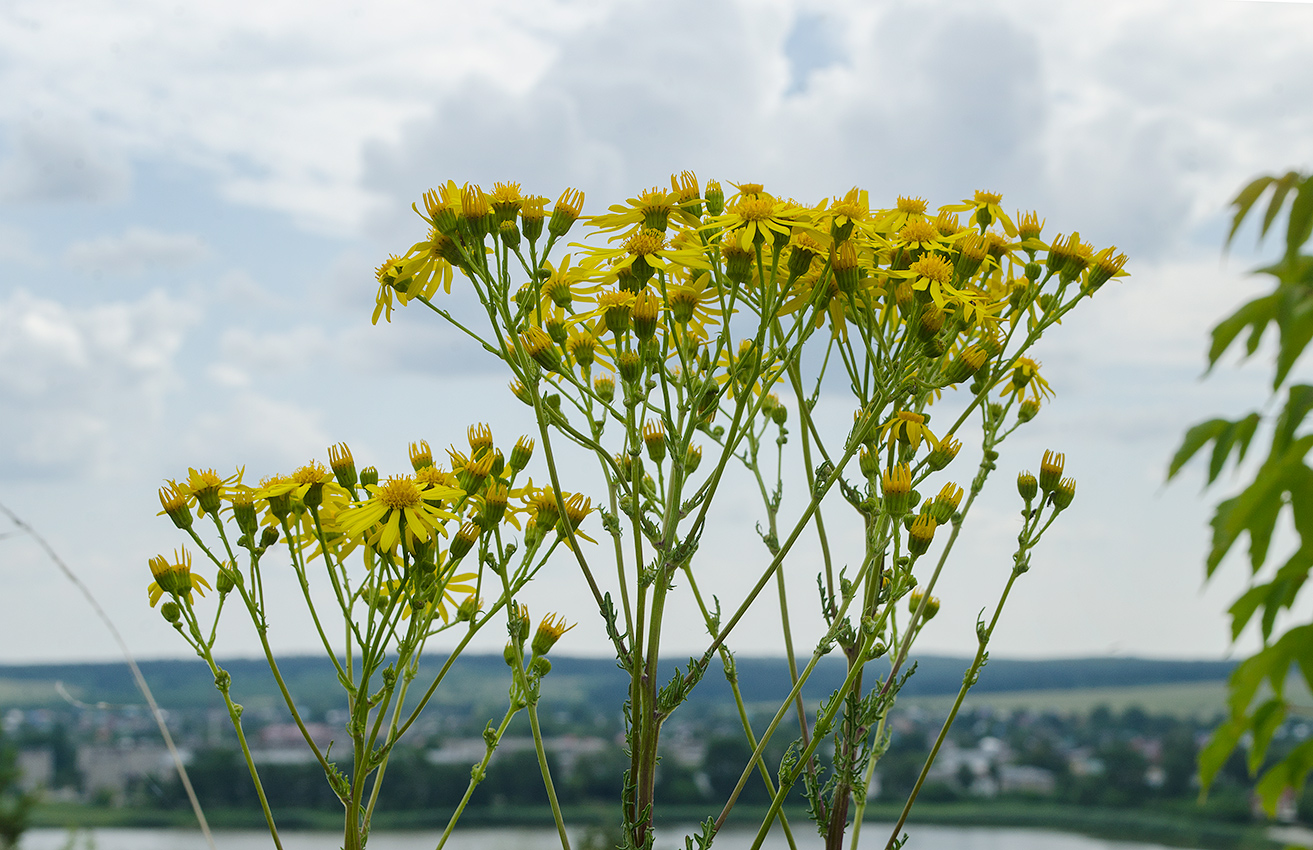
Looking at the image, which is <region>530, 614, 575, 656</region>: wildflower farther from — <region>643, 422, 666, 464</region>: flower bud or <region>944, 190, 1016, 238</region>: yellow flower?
<region>944, 190, 1016, 238</region>: yellow flower

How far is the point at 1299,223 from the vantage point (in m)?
0.60

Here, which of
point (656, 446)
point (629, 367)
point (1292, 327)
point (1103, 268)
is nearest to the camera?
point (1292, 327)

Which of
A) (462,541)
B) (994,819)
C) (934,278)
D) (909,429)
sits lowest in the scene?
(994,819)

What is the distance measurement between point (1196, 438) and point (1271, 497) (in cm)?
6

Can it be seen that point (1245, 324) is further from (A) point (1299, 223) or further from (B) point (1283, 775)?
(B) point (1283, 775)

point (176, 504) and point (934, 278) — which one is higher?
point (934, 278)

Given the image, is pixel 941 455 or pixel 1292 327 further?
pixel 941 455

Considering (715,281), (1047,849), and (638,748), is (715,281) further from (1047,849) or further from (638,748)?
(1047,849)

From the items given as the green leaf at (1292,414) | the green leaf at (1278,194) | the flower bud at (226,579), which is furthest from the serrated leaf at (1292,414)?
the flower bud at (226,579)

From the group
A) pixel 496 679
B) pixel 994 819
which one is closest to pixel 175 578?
pixel 496 679

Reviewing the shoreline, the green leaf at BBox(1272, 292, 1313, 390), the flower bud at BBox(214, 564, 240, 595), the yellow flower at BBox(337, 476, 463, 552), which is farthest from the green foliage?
the shoreline

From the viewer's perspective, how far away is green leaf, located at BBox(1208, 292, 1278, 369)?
0.58 meters

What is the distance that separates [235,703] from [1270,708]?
958mm

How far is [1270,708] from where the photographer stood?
601 mm
